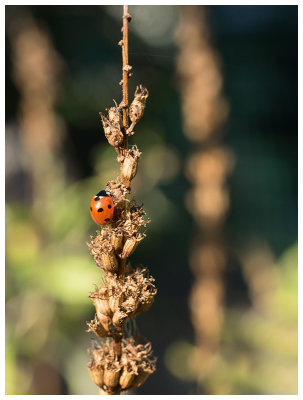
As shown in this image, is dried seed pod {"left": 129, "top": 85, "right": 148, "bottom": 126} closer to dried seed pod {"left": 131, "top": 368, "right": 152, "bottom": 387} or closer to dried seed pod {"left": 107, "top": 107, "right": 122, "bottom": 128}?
dried seed pod {"left": 107, "top": 107, "right": 122, "bottom": 128}

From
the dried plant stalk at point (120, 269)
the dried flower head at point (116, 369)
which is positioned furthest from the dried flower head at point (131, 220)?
the dried flower head at point (116, 369)

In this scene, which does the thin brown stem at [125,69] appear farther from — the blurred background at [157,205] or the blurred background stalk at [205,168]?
the blurred background stalk at [205,168]

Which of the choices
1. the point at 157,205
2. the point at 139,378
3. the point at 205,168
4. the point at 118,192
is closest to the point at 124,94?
the point at 118,192

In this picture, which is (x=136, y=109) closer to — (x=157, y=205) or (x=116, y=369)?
(x=116, y=369)

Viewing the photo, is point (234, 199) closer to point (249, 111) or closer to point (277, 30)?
point (249, 111)

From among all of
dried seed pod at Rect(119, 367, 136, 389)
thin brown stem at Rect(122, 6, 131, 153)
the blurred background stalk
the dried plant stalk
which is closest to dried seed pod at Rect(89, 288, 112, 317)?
the dried plant stalk

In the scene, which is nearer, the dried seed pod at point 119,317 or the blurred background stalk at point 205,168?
the dried seed pod at point 119,317
